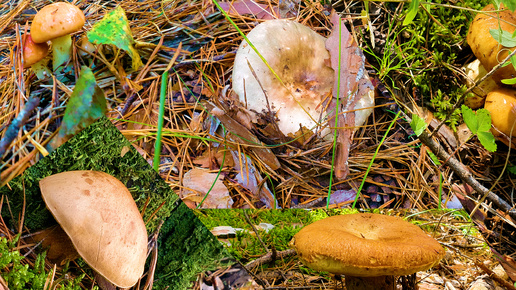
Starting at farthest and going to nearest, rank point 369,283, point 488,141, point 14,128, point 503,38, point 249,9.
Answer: point 249,9 < point 488,141 < point 503,38 < point 369,283 < point 14,128

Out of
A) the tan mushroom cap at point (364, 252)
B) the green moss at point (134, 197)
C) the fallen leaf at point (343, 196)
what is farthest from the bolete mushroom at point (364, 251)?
the fallen leaf at point (343, 196)

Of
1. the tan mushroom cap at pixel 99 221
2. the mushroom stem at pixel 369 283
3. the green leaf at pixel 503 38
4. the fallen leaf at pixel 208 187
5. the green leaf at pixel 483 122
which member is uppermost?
the green leaf at pixel 503 38

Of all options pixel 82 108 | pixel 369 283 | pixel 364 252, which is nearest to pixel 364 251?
pixel 364 252

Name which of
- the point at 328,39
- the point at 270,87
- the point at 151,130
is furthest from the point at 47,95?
the point at 328,39

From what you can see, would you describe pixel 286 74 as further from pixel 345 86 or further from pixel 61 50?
pixel 61 50

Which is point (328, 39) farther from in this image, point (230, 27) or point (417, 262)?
point (417, 262)

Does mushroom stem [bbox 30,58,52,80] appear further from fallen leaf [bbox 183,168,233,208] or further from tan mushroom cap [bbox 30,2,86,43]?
fallen leaf [bbox 183,168,233,208]

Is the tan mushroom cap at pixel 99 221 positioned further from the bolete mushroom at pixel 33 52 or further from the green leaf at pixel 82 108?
the bolete mushroom at pixel 33 52
